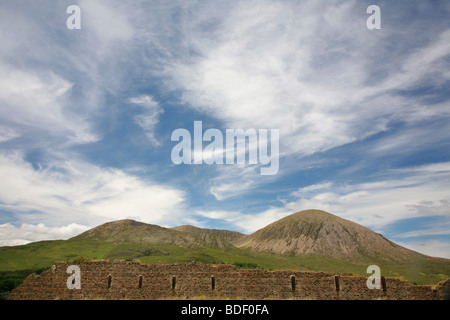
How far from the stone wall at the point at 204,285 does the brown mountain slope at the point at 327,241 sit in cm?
13482

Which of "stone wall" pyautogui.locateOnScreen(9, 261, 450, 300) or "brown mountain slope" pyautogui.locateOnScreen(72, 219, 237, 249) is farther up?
"stone wall" pyautogui.locateOnScreen(9, 261, 450, 300)

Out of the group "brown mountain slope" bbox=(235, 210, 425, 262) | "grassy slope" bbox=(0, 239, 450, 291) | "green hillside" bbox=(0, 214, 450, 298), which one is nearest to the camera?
"green hillside" bbox=(0, 214, 450, 298)

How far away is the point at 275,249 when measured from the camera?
557ft

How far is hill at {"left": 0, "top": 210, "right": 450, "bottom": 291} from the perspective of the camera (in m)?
112

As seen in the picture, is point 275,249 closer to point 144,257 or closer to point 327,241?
point 327,241

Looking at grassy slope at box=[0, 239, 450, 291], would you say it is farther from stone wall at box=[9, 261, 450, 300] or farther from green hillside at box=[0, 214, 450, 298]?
stone wall at box=[9, 261, 450, 300]

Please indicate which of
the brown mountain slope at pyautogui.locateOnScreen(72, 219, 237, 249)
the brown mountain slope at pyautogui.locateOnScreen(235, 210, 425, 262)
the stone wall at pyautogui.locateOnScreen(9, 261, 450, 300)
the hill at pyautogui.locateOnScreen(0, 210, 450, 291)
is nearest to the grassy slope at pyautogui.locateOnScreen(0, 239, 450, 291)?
the hill at pyautogui.locateOnScreen(0, 210, 450, 291)

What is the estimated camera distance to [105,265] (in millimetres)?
24109

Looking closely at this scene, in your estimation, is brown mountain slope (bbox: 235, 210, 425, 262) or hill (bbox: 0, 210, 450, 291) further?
brown mountain slope (bbox: 235, 210, 425, 262)

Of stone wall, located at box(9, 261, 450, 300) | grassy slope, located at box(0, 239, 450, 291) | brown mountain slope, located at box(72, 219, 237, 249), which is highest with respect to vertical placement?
stone wall, located at box(9, 261, 450, 300)
